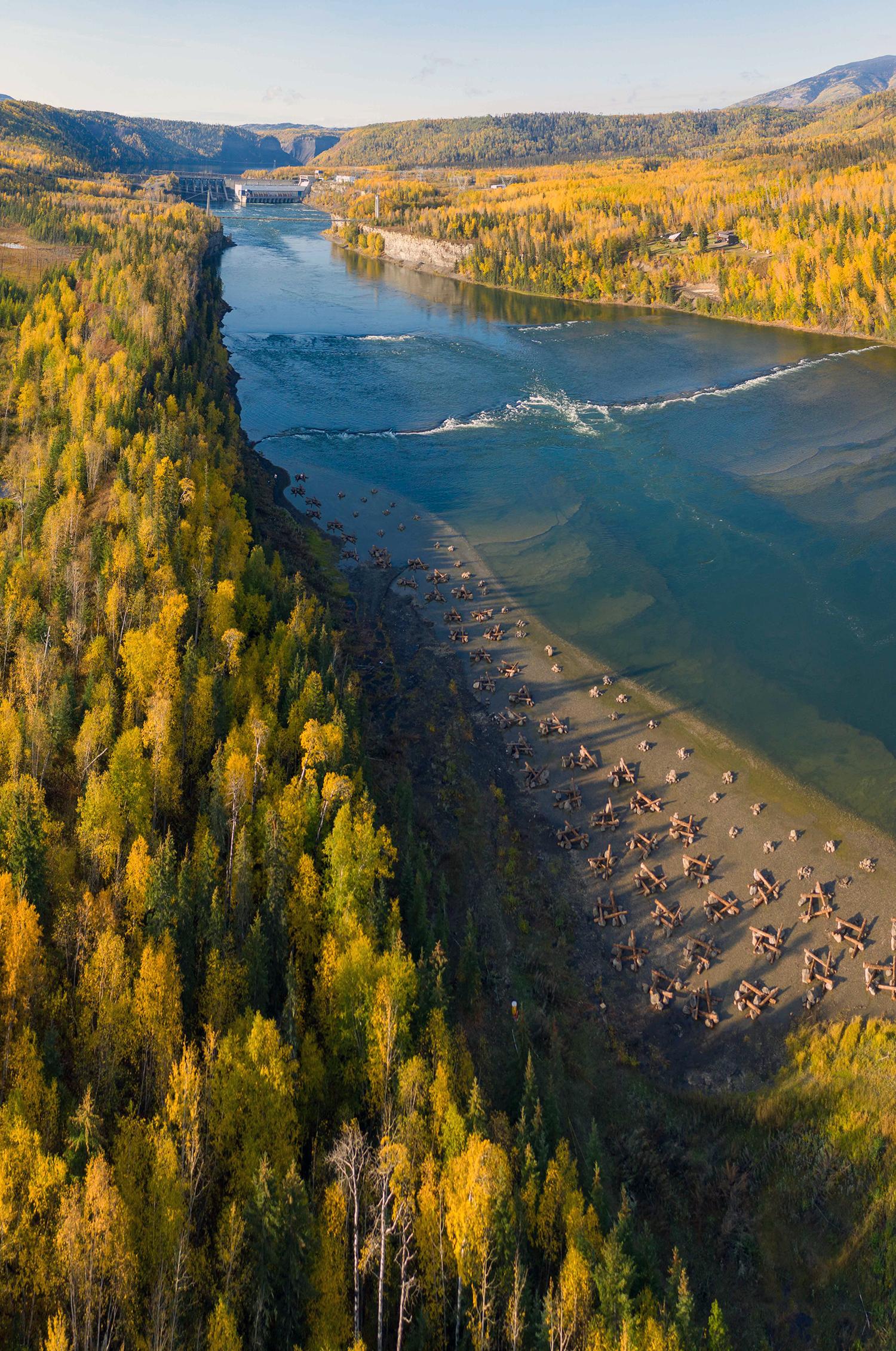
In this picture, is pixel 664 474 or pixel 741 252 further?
pixel 741 252

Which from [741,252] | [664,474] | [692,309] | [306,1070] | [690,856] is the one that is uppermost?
[741,252]

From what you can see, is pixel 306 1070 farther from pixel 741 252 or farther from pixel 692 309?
pixel 741 252

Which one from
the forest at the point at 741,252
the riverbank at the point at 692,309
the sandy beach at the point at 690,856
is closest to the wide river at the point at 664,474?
the sandy beach at the point at 690,856

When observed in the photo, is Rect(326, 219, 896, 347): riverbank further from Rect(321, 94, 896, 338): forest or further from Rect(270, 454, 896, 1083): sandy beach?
Rect(270, 454, 896, 1083): sandy beach

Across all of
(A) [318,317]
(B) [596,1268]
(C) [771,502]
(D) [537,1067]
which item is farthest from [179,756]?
(A) [318,317]

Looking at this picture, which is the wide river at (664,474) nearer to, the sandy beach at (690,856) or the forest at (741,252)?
the sandy beach at (690,856)

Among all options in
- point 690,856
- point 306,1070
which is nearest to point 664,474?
point 690,856

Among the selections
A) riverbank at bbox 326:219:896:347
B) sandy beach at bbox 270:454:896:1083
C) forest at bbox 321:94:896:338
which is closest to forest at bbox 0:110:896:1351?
sandy beach at bbox 270:454:896:1083
